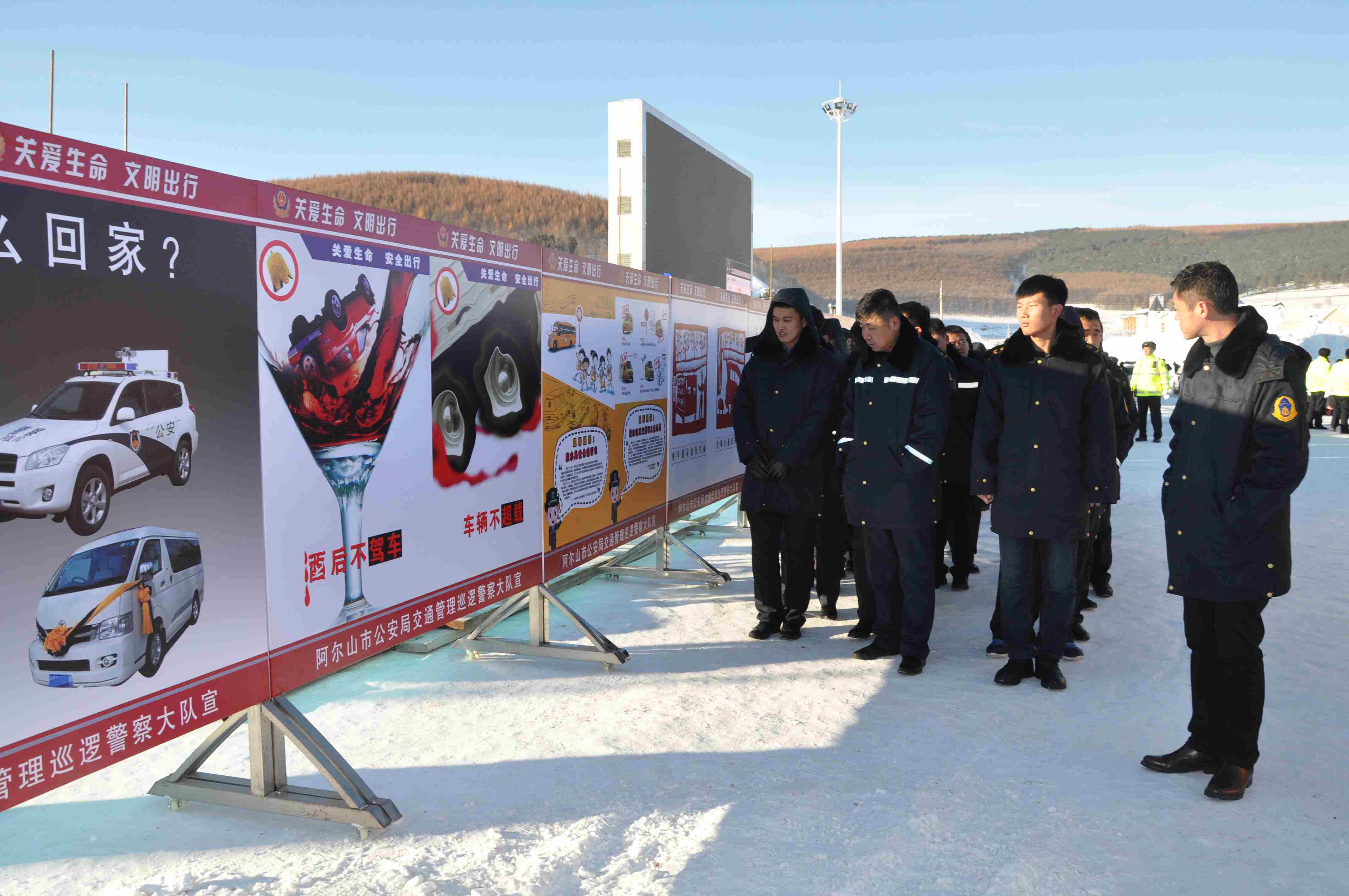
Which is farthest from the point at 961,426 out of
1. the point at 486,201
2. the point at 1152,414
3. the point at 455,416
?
the point at 486,201

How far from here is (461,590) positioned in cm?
362

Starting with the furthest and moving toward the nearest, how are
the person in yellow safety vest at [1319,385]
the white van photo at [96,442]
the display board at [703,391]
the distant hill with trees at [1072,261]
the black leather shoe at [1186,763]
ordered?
the distant hill with trees at [1072,261]
the person in yellow safety vest at [1319,385]
the display board at [703,391]
the black leather shoe at [1186,763]
the white van photo at [96,442]

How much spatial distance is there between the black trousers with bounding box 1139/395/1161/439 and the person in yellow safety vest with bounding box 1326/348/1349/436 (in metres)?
4.95

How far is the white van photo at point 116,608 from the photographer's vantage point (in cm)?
206

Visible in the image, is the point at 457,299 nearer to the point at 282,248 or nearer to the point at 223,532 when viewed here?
the point at 282,248

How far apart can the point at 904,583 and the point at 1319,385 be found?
2033 centimetres

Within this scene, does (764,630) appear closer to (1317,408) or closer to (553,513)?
(553,513)

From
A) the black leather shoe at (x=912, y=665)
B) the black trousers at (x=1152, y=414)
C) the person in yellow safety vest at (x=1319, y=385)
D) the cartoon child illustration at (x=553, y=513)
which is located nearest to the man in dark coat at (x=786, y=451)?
the black leather shoe at (x=912, y=665)

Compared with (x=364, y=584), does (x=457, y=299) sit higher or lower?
higher

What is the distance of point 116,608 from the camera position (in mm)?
2184

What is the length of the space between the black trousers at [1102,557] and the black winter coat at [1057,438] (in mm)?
1932

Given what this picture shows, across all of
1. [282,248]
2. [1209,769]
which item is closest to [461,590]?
[282,248]

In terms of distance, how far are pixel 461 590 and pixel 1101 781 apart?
2427mm

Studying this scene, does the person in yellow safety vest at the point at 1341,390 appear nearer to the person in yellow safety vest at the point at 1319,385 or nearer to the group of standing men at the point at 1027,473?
the person in yellow safety vest at the point at 1319,385
